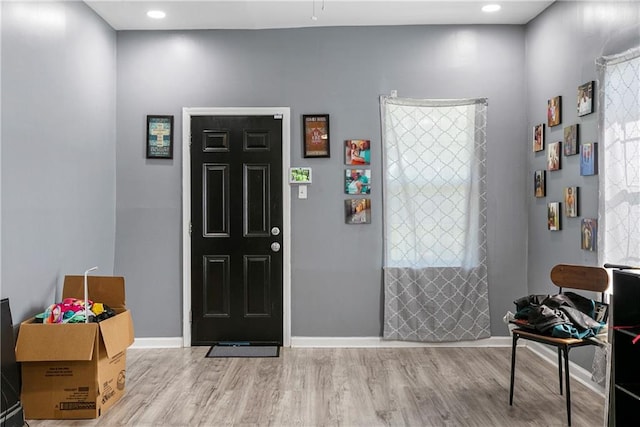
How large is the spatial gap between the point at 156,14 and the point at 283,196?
6.00 ft

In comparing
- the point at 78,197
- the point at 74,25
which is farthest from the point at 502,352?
the point at 74,25

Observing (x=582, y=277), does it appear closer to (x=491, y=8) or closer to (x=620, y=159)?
(x=620, y=159)

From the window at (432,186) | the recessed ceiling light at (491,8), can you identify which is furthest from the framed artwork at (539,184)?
the recessed ceiling light at (491,8)

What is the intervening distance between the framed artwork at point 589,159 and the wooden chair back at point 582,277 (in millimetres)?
667

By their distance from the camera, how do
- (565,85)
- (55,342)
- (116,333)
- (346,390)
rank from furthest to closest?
(565,85)
(346,390)
(116,333)
(55,342)

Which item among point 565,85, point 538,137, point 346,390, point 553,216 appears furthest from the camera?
point 538,137

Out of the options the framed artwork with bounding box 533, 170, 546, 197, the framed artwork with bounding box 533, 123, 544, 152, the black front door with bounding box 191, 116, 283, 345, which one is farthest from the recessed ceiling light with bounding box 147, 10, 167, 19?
the framed artwork with bounding box 533, 170, 546, 197

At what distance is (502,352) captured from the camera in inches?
161

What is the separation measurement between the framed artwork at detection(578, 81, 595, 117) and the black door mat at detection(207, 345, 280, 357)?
9.71ft

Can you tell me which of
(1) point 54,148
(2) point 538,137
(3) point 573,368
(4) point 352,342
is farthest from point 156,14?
(3) point 573,368

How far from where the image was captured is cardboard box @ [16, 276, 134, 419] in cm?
268

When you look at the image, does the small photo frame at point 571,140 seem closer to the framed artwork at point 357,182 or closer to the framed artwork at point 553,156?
the framed artwork at point 553,156

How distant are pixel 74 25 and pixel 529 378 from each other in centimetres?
419

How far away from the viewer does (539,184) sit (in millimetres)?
4004
